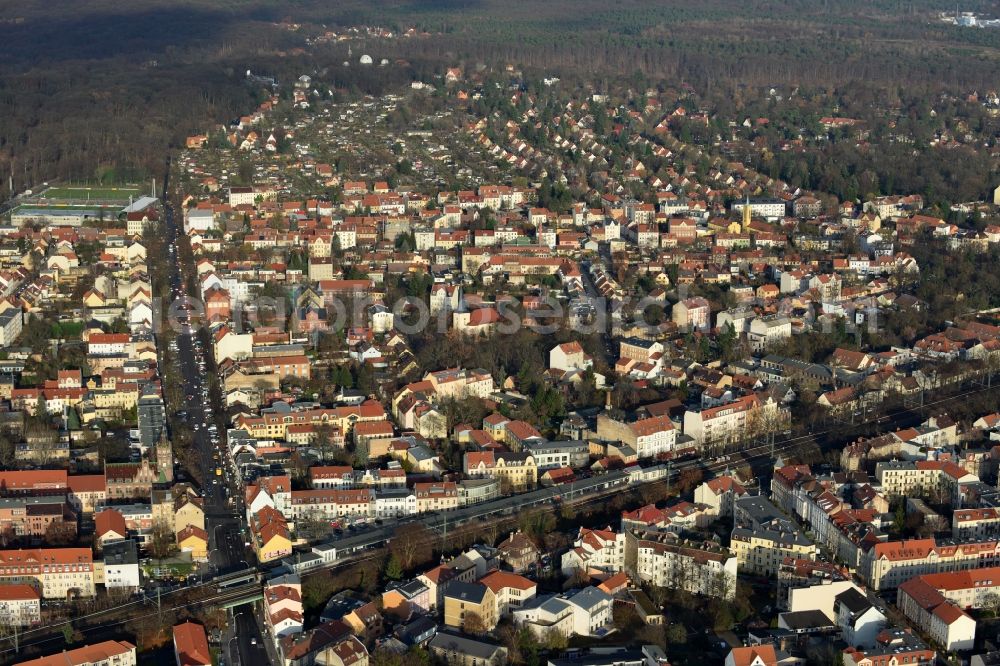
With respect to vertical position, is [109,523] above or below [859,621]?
above

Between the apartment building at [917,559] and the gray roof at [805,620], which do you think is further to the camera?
the apartment building at [917,559]

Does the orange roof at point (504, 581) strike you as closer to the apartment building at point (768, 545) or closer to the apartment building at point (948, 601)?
the apartment building at point (768, 545)

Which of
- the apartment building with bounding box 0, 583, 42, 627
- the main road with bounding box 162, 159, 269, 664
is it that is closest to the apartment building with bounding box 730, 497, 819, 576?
the main road with bounding box 162, 159, 269, 664

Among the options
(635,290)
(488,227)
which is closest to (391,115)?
(488,227)

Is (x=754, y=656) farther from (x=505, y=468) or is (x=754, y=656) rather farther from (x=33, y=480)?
(x=33, y=480)

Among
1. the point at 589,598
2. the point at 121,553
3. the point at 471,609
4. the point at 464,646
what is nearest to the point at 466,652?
the point at 464,646

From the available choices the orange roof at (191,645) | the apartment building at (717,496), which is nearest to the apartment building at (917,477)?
the apartment building at (717,496)
